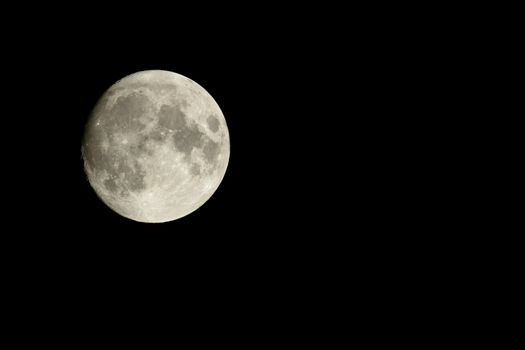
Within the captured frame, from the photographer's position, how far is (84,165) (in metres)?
4.12

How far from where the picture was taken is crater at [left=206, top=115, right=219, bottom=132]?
4.02 metres

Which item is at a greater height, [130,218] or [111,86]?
[111,86]

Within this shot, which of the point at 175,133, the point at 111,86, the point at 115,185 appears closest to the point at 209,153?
the point at 175,133

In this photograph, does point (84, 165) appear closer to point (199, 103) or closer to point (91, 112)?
point (91, 112)

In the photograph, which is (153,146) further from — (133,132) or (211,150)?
(211,150)

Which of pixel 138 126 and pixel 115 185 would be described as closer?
pixel 138 126

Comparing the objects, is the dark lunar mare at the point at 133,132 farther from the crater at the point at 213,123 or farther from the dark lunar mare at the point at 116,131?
the crater at the point at 213,123

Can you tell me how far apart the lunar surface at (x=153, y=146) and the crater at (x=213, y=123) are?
1cm

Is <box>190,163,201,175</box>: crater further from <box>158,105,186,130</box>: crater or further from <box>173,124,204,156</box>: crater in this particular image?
<box>158,105,186,130</box>: crater

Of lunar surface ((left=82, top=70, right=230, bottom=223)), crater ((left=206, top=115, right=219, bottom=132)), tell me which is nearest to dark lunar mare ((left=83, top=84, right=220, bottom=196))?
lunar surface ((left=82, top=70, right=230, bottom=223))

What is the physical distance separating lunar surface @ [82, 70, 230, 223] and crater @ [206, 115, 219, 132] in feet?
0.04

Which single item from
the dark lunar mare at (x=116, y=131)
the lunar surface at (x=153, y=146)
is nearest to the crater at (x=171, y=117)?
the lunar surface at (x=153, y=146)

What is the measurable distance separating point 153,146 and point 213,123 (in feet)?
2.37

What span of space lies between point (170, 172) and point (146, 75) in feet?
3.66
